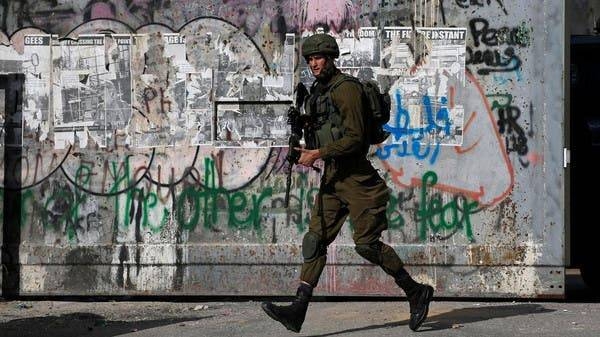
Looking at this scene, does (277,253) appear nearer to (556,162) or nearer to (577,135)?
(556,162)

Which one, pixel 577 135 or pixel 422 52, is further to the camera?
pixel 577 135

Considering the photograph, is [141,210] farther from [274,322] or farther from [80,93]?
[274,322]

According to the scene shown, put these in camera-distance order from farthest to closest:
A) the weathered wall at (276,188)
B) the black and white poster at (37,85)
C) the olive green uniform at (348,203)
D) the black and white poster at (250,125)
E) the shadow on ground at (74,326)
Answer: the black and white poster at (37,85), the black and white poster at (250,125), the weathered wall at (276,188), the shadow on ground at (74,326), the olive green uniform at (348,203)

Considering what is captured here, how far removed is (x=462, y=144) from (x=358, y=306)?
1.42m

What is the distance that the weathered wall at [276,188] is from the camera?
9531 mm

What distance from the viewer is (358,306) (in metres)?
9.29

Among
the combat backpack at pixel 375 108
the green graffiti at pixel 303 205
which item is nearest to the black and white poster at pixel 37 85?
the green graffiti at pixel 303 205

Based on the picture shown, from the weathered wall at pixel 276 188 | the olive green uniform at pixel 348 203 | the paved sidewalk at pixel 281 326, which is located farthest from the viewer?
the weathered wall at pixel 276 188

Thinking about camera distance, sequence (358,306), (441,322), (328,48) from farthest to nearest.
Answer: (358,306) → (441,322) → (328,48)

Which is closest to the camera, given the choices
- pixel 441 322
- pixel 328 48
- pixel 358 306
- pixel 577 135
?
pixel 328 48

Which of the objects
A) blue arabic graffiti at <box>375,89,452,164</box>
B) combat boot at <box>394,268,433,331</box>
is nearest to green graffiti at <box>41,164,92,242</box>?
blue arabic graffiti at <box>375,89,452,164</box>

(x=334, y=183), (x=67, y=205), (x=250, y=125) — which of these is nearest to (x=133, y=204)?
(x=67, y=205)

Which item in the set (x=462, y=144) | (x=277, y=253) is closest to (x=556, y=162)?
(x=462, y=144)

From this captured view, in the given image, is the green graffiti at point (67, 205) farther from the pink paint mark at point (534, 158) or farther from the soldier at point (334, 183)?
the pink paint mark at point (534, 158)
